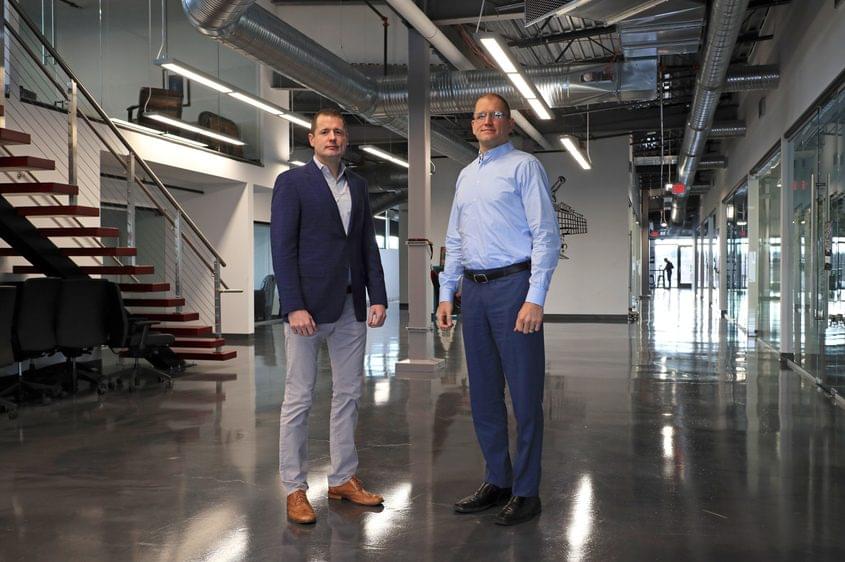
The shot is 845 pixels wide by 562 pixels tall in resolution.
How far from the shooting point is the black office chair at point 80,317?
6.64 meters

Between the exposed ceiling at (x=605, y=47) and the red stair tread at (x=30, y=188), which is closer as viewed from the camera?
the red stair tread at (x=30, y=188)

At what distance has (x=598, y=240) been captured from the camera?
16.3 metres

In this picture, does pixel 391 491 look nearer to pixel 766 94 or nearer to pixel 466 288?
pixel 466 288

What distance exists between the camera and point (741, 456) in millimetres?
4305

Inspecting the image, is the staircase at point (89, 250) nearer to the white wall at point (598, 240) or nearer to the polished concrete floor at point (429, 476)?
the polished concrete floor at point (429, 476)

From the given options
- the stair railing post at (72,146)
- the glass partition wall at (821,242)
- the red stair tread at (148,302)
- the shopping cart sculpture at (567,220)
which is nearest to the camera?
the glass partition wall at (821,242)

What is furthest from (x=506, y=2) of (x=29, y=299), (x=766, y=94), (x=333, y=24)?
(x=29, y=299)

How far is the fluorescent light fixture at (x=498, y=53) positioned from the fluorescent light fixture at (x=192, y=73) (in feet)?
9.14

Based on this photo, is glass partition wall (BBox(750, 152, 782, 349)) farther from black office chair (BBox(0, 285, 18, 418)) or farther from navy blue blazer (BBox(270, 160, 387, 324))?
black office chair (BBox(0, 285, 18, 418))

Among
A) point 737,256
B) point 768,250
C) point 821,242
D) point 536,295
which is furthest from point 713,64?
point 737,256

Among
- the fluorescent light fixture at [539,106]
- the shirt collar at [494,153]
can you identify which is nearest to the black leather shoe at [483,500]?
the shirt collar at [494,153]

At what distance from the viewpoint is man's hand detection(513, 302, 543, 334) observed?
3000 millimetres

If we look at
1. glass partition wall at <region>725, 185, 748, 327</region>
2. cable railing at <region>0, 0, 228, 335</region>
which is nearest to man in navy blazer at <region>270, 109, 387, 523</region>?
cable railing at <region>0, 0, 228, 335</region>

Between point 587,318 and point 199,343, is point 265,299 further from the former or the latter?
point 587,318
